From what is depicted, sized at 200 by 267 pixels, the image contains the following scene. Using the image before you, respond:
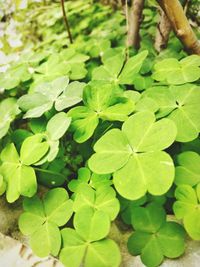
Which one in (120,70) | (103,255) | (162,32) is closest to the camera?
(103,255)

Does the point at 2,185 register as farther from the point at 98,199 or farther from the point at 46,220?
the point at 98,199

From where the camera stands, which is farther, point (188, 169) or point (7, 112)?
point (7, 112)

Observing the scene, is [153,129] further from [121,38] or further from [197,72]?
[121,38]

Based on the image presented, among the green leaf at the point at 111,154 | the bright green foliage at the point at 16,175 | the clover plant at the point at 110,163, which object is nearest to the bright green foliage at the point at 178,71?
the clover plant at the point at 110,163

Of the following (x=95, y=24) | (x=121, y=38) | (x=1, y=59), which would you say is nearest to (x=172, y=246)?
(x=121, y=38)

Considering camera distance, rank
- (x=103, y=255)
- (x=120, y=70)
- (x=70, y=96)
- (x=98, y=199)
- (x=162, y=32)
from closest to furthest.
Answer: (x=103, y=255)
(x=98, y=199)
(x=70, y=96)
(x=120, y=70)
(x=162, y=32)

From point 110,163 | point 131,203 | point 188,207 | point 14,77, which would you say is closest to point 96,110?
point 110,163
